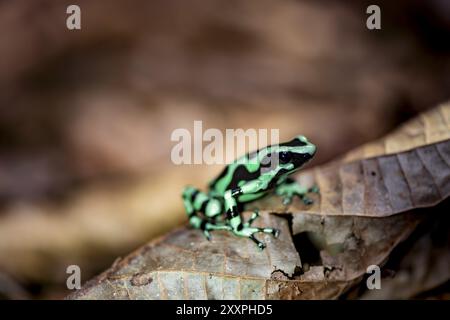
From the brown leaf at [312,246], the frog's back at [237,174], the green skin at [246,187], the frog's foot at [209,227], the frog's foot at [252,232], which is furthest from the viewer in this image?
the frog's back at [237,174]

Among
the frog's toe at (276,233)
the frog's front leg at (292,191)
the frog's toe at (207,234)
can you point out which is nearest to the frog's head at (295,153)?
the frog's front leg at (292,191)

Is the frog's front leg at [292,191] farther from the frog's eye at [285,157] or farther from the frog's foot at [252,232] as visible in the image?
Answer: the frog's foot at [252,232]

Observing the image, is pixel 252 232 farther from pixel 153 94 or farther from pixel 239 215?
pixel 153 94

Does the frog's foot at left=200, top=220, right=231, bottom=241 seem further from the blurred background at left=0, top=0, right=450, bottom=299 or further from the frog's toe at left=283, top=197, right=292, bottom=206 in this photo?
the blurred background at left=0, top=0, right=450, bottom=299

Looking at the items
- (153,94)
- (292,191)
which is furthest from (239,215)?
(153,94)

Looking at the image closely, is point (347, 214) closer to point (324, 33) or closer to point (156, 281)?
point (156, 281)

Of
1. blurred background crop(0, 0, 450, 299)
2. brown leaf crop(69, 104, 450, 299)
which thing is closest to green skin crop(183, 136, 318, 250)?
brown leaf crop(69, 104, 450, 299)
